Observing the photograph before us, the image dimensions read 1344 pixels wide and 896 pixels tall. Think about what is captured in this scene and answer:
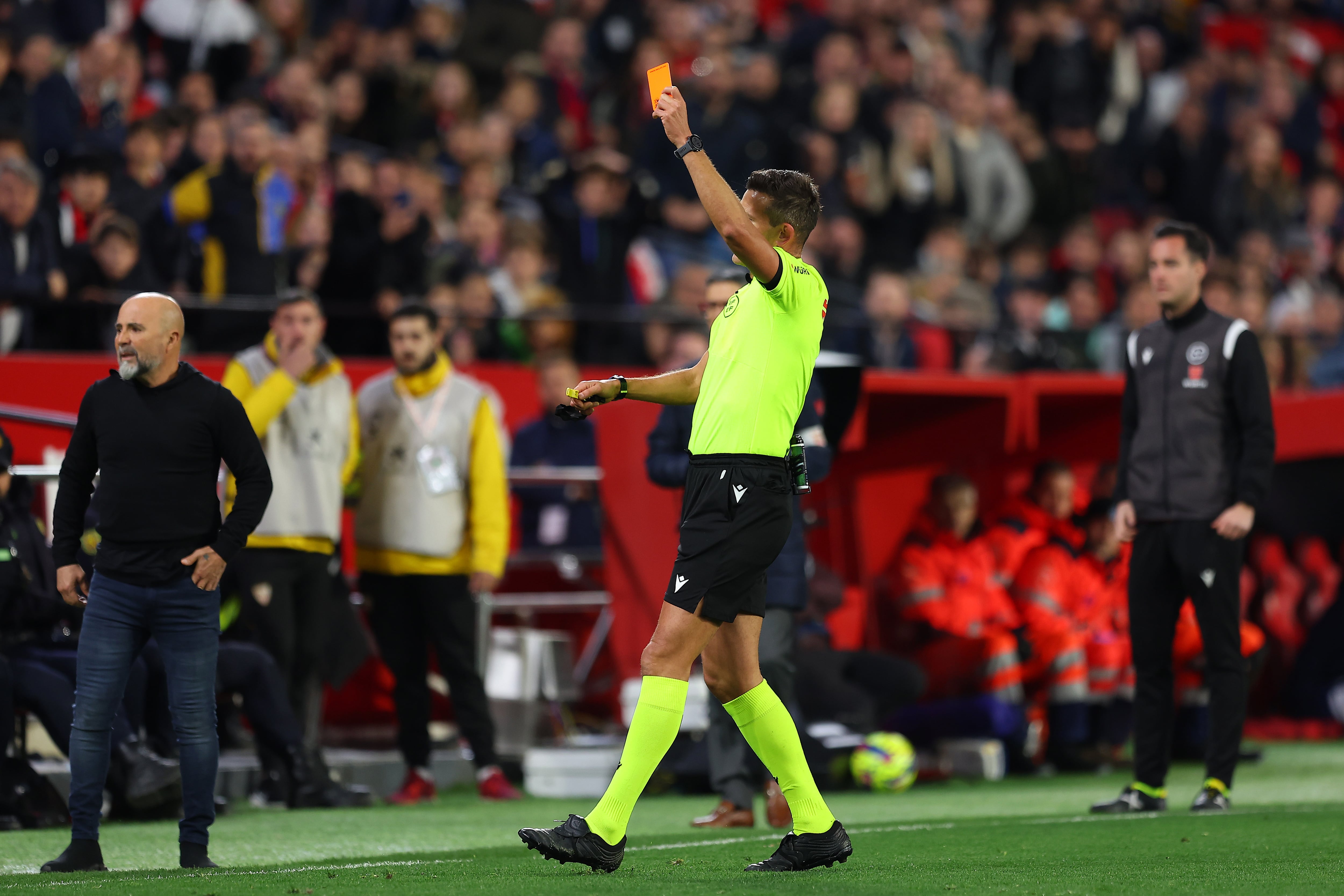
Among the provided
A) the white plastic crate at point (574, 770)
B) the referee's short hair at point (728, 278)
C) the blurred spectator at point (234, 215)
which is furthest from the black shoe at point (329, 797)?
the blurred spectator at point (234, 215)

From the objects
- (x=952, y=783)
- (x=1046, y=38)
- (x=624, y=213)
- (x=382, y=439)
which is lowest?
(x=952, y=783)

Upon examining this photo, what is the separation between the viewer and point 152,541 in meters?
6.00

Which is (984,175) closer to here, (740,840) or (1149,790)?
(1149,790)

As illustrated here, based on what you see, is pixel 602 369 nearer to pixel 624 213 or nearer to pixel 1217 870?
pixel 624 213

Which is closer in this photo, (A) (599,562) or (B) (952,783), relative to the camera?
(B) (952,783)

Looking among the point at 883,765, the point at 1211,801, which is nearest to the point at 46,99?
Answer: the point at 883,765

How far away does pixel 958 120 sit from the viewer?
54.1 ft

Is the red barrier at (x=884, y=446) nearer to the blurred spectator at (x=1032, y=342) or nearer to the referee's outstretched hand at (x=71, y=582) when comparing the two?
the blurred spectator at (x=1032, y=342)

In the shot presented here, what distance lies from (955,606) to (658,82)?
606cm

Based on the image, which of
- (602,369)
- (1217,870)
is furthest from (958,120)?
(1217,870)

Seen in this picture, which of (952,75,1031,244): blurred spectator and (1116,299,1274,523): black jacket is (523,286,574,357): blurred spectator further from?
(952,75,1031,244): blurred spectator

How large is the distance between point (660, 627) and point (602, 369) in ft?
22.1

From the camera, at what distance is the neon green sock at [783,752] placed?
5465 millimetres

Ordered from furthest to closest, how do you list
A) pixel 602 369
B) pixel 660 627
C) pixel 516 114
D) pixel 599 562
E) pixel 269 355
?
pixel 516 114, pixel 602 369, pixel 599 562, pixel 269 355, pixel 660 627
